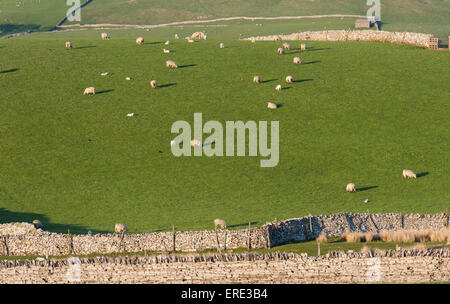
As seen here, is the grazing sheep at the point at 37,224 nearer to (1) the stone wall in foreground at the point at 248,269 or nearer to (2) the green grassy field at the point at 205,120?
(2) the green grassy field at the point at 205,120

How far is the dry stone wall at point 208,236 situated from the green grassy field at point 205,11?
8034cm

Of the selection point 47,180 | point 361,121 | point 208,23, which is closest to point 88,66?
point 47,180

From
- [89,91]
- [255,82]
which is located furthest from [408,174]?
[89,91]

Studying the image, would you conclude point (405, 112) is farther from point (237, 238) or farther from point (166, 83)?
point (237, 238)

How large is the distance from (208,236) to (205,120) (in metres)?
21.6

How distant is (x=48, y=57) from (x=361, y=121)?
31.3m

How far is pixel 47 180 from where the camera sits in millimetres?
56500

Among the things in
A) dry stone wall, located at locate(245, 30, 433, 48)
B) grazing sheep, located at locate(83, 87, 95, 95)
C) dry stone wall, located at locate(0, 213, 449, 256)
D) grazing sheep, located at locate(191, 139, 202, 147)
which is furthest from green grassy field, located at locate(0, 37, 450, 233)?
dry stone wall, located at locate(0, 213, 449, 256)

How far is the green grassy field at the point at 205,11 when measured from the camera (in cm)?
13075

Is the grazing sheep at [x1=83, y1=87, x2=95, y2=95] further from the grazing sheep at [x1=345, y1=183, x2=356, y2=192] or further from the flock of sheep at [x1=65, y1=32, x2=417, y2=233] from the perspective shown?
the grazing sheep at [x1=345, y1=183, x2=356, y2=192]

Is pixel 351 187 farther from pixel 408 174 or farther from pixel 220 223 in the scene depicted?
pixel 220 223

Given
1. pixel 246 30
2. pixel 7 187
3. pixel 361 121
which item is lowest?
pixel 7 187

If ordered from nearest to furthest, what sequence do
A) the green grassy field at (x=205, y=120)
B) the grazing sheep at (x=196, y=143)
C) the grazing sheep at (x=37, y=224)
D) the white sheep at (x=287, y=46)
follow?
the grazing sheep at (x=37, y=224) → the green grassy field at (x=205, y=120) → the grazing sheep at (x=196, y=143) → the white sheep at (x=287, y=46)

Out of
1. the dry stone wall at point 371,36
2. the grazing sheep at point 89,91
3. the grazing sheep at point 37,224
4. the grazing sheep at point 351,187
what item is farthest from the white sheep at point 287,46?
the grazing sheep at point 37,224
